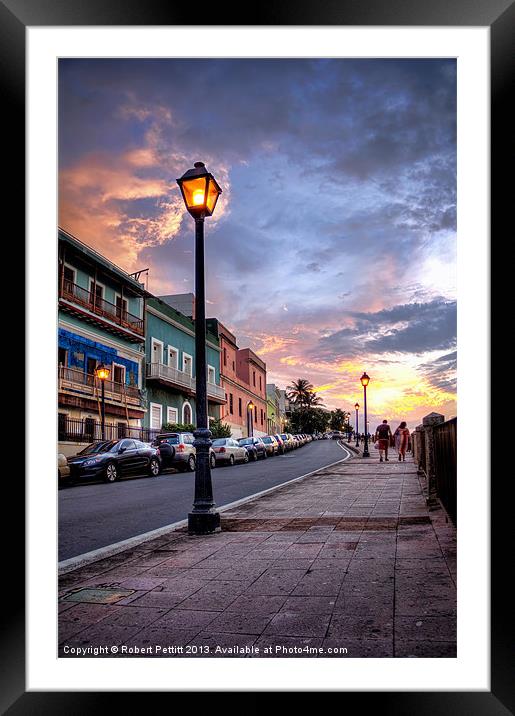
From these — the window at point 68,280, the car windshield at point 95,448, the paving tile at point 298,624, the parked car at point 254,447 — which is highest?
the window at point 68,280

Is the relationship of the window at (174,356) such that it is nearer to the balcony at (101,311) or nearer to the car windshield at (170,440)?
the balcony at (101,311)

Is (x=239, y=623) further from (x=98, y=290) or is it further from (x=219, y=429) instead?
(x=219, y=429)

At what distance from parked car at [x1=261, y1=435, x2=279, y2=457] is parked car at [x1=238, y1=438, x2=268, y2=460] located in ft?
3.94

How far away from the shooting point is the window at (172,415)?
2221 centimetres

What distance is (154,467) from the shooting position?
16.5 m

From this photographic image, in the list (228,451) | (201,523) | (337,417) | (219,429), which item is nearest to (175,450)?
(228,451)

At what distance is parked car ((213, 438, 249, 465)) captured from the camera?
2207 cm

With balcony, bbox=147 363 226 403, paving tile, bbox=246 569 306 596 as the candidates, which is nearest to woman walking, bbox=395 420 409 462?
balcony, bbox=147 363 226 403

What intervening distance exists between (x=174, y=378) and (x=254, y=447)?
295 inches

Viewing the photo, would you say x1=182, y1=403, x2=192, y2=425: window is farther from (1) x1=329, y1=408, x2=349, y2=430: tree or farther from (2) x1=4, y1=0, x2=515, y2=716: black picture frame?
(2) x1=4, y1=0, x2=515, y2=716: black picture frame

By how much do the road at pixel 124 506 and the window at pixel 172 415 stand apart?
7.32m

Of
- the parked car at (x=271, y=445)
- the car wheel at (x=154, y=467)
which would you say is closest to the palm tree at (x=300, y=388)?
the car wheel at (x=154, y=467)
